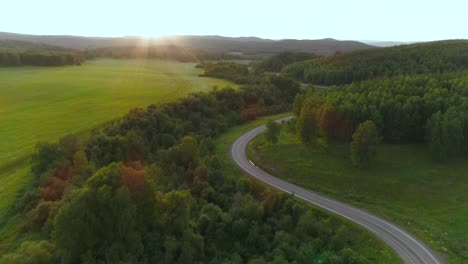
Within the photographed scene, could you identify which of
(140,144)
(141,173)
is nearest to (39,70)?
(140,144)

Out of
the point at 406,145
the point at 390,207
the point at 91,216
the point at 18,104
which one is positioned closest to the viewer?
the point at 91,216

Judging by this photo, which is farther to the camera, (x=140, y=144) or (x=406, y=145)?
(x=406, y=145)

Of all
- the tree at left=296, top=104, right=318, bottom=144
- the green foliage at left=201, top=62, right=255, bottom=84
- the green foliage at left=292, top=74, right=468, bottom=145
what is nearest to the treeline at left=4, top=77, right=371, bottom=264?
the tree at left=296, top=104, right=318, bottom=144

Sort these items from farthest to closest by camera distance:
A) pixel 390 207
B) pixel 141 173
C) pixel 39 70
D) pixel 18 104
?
pixel 39 70, pixel 18 104, pixel 390 207, pixel 141 173

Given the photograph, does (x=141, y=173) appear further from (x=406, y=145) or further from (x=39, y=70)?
(x=39, y=70)

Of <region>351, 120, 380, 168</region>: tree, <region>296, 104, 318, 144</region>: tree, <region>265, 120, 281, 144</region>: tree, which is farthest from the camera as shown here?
<region>265, 120, 281, 144</region>: tree

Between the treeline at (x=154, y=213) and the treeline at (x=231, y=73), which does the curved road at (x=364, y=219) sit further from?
the treeline at (x=231, y=73)

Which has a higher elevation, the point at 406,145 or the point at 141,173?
the point at 141,173

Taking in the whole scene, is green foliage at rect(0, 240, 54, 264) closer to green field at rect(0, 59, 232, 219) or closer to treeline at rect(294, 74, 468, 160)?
green field at rect(0, 59, 232, 219)
